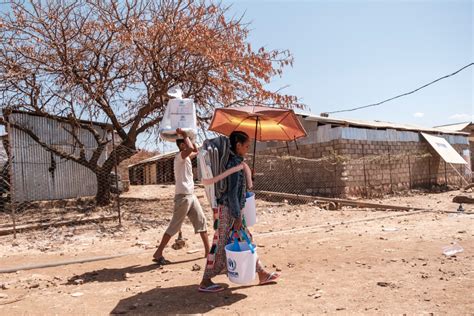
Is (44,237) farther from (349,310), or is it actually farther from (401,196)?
(401,196)

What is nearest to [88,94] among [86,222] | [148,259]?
[86,222]

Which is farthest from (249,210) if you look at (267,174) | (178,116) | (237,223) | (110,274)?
(267,174)

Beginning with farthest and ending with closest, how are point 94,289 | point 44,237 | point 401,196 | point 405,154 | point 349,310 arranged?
point 405,154 < point 401,196 < point 44,237 < point 94,289 < point 349,310

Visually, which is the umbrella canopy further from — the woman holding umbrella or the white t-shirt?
the white t-shirt

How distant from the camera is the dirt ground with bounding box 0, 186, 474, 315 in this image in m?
3.29

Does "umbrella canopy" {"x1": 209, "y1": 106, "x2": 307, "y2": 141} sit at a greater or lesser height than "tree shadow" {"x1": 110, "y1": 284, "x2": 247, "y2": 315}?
greater

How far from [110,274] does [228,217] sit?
1.95 meters

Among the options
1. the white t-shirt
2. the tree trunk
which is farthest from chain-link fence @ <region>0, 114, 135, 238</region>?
the white t-shirt

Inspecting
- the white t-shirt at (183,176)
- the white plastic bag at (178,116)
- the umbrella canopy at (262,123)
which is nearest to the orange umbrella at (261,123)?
the umbrella canopy at (262,123)

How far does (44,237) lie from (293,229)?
188 inches

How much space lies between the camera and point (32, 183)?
481 inches

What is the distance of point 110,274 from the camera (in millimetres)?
4750

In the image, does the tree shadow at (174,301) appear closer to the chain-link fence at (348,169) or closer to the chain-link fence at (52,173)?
the chain-link fence at (52,173)

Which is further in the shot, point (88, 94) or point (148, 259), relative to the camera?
point (88, 94)
